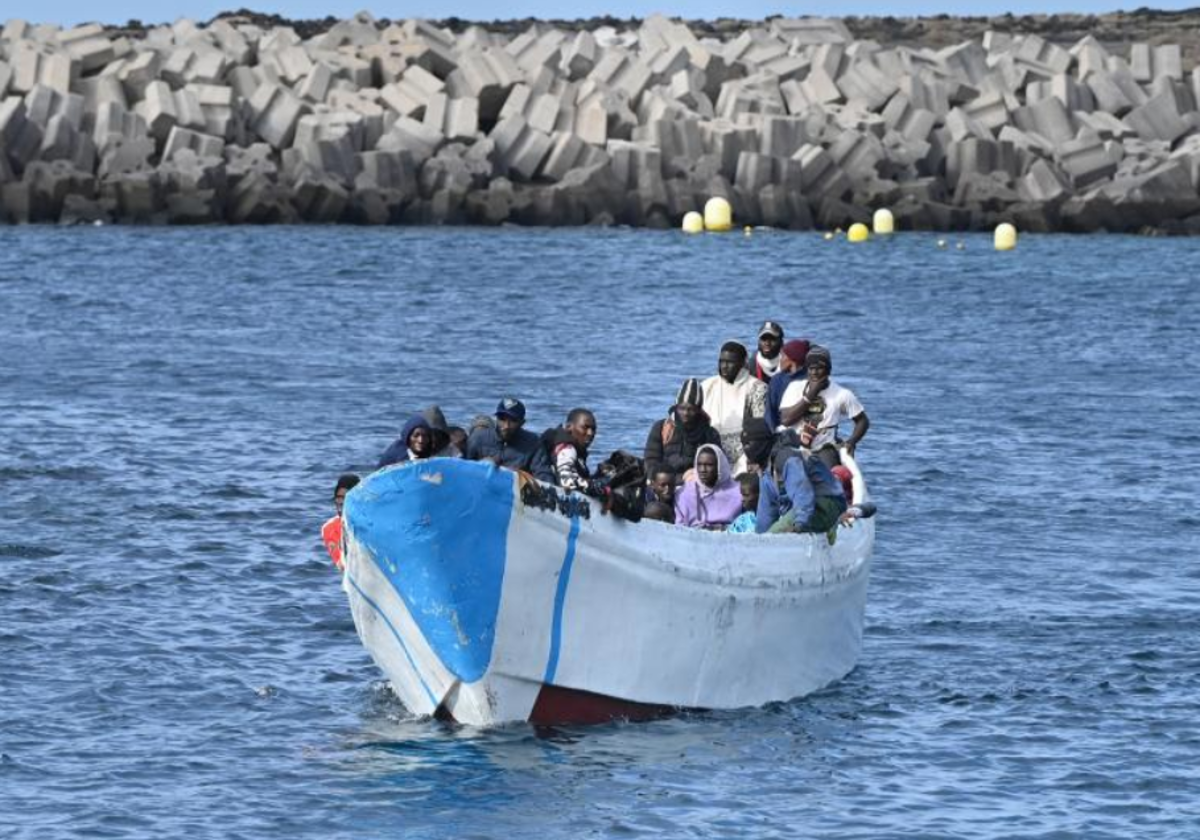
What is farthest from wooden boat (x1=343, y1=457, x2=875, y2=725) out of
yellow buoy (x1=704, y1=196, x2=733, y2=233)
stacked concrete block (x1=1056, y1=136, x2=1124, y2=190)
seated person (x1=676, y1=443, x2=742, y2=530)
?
stacked concrete block (x1=1056, y1=136, x2=1124, y2=190)

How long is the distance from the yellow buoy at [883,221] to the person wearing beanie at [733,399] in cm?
5364

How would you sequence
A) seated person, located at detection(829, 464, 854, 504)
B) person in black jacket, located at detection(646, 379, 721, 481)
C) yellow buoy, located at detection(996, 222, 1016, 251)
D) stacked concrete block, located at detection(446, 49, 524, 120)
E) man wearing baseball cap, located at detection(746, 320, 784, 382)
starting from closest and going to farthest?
person in black jacket, located at detection(646, 379, 721, 481)
seated person, located at detection(829, 464, 854, 504)
man wearing baseball cap, located at detection(746, 320, 784, 382)
yellow buoy, located at detection(996, 222, 1016, 251)
stacked concrete block, located at detection(446, 49, 524, 120)

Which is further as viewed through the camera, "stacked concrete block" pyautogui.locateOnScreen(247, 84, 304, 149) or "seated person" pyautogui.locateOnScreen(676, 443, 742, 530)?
"stacked concrete block" pyautogui.locateOnScreen(247, 84, 304, 149)

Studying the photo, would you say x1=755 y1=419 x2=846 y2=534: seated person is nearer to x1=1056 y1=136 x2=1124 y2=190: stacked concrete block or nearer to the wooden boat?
the wooden boat

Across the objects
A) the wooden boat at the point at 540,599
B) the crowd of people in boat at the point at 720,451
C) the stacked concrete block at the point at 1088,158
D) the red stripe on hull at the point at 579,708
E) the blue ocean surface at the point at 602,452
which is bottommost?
the blue ocean surface at the point at 602,452

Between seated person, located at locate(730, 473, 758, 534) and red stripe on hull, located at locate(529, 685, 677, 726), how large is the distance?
2174mm

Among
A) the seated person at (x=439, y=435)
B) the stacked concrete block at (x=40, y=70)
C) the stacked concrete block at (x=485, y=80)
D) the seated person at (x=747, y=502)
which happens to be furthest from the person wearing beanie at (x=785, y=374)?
the stacked concrete block at (x=40, y=70)

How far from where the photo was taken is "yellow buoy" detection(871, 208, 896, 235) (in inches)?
2948

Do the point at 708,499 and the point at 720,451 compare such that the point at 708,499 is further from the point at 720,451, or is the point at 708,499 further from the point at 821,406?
the point at 821,406

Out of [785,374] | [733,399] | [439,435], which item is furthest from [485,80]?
[439,435]

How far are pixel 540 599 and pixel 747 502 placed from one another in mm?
3183

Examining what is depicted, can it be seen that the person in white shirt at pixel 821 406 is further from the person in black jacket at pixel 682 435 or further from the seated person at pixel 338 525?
the seated person at pixel 338 525

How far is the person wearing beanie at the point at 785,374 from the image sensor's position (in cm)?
2194

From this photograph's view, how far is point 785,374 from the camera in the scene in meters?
22.2
